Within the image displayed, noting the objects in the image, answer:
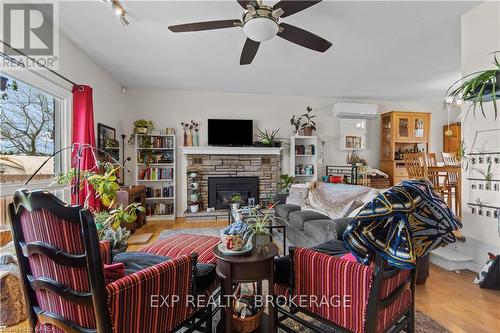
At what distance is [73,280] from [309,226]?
7.32 ft

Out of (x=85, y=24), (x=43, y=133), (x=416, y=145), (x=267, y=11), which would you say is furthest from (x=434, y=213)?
(x=416, y=145)

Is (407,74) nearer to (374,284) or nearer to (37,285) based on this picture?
(374,284)

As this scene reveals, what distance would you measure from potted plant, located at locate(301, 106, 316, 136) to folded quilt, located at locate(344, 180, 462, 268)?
4.16m

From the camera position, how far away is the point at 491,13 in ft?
7.55

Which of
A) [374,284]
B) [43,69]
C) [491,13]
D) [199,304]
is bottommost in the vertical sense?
[199,304]

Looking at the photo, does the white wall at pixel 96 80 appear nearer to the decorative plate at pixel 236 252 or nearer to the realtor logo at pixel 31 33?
the realtor logo at pixel 31 33

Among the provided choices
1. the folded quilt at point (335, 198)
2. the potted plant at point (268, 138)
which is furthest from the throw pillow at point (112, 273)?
the potted plant at point (268, 138)

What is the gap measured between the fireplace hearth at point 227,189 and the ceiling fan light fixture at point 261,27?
343 centimetres

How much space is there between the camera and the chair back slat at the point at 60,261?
2.99 feet

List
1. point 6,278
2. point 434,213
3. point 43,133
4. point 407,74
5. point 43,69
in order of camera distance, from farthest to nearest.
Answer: point 407,74 → point 43,133 → point 43,69 → point 6,278 → point 434,213

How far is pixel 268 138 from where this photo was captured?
205 inches

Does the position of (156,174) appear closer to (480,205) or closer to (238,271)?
(238,271)

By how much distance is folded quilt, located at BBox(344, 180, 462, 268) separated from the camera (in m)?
1.09

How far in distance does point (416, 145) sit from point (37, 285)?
695 centimetres
